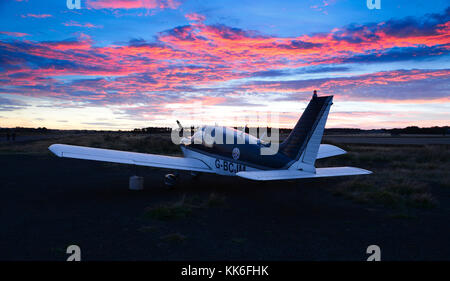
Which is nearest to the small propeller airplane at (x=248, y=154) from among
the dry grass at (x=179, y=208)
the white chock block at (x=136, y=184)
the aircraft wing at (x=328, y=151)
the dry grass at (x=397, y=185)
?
the white chock block at (x=136, y=184)

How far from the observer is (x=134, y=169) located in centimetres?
1869

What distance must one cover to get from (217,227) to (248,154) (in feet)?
14.2

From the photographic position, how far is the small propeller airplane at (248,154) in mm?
9266

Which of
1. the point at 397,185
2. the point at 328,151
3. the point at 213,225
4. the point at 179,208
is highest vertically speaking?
the point at 328,151

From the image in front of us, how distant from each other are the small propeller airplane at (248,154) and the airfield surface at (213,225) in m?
1.08

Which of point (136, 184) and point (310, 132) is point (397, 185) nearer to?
point (310, 132)

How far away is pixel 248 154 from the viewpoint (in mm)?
11016

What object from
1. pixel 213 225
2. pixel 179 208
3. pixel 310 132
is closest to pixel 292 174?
pixel 310 132

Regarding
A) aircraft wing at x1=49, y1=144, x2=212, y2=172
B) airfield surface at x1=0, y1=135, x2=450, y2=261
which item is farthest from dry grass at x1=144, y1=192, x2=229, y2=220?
aircraft wing at x1=49, y1=144, x2=212, y2=172

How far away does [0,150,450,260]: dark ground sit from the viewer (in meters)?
5.51

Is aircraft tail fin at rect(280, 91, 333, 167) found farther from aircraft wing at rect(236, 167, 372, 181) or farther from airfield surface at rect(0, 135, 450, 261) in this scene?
airfield surface at rect(0, 135, 450, 261)
